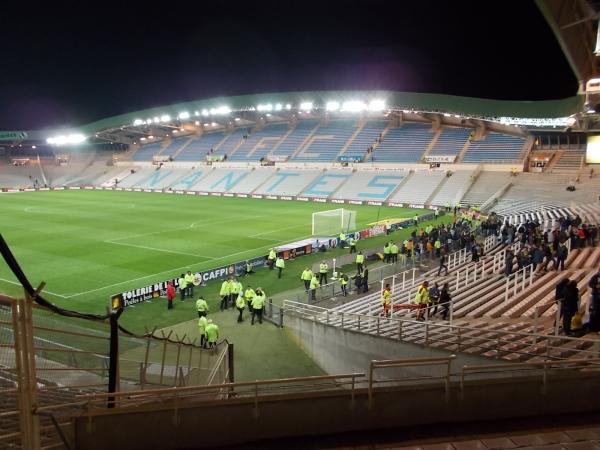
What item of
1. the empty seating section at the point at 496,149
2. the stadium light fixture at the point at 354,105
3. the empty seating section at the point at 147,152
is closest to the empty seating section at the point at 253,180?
the stadium light fixture at the point at 354,105

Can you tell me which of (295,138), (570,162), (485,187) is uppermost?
(295,138)

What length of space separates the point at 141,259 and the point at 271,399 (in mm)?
23094

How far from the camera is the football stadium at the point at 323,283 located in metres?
5.22

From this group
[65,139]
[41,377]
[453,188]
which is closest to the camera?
[41,377]

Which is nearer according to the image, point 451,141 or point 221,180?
point 451,141

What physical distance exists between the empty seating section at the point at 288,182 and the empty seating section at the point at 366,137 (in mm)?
5839

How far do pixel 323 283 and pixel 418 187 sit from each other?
36091mm

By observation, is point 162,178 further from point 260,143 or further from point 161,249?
point 161,249

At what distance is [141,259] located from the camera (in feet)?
88.2

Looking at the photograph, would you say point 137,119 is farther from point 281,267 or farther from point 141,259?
point 281,267

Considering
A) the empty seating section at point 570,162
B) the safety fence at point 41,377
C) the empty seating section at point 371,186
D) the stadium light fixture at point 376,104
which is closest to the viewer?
the safety fence at point 41,377

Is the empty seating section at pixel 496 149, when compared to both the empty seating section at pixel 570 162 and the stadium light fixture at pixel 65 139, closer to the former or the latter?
the empty seating section at pixel 570 162

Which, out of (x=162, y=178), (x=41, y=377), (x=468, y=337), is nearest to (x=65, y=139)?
(x=162, y=178)

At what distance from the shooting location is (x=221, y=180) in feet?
227
